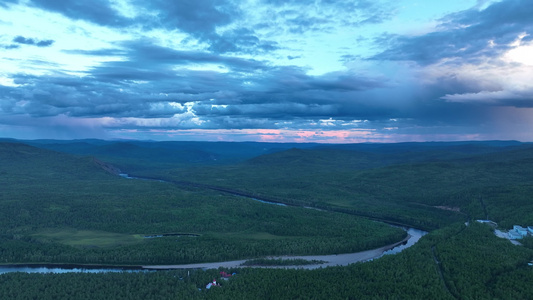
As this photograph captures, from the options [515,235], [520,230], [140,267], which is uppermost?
[520,230]

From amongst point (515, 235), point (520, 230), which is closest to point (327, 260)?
point (515, 235)

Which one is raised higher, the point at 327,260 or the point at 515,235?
the point at 515,235

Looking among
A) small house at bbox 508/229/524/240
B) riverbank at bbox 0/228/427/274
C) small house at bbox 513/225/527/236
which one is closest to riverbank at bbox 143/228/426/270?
riverbank at bbox 0/228/427/274

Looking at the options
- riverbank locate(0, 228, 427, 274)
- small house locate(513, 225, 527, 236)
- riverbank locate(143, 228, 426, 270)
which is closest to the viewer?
riverbank locate(0, 228, 427, 274)

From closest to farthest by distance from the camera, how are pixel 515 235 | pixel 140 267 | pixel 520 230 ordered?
pixel 140 267
pixel 515 235
pixel 520 230

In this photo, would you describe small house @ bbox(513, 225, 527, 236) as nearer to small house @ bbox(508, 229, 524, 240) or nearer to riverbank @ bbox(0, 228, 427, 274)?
small house @ bbox(508, 229, 524, 240)

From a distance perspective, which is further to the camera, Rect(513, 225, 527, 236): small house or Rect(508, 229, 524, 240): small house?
Rect(513, 225, 527, 236): small house

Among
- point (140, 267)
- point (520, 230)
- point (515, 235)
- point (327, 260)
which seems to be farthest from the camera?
point (520, 230)

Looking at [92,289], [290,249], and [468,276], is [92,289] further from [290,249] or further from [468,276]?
[468,276]

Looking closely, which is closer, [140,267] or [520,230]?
[140,267]

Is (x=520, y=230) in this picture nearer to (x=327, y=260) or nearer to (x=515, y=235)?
(x=515, y=235)

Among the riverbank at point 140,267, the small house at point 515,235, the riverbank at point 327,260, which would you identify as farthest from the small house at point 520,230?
the riverbank at point 140,267
